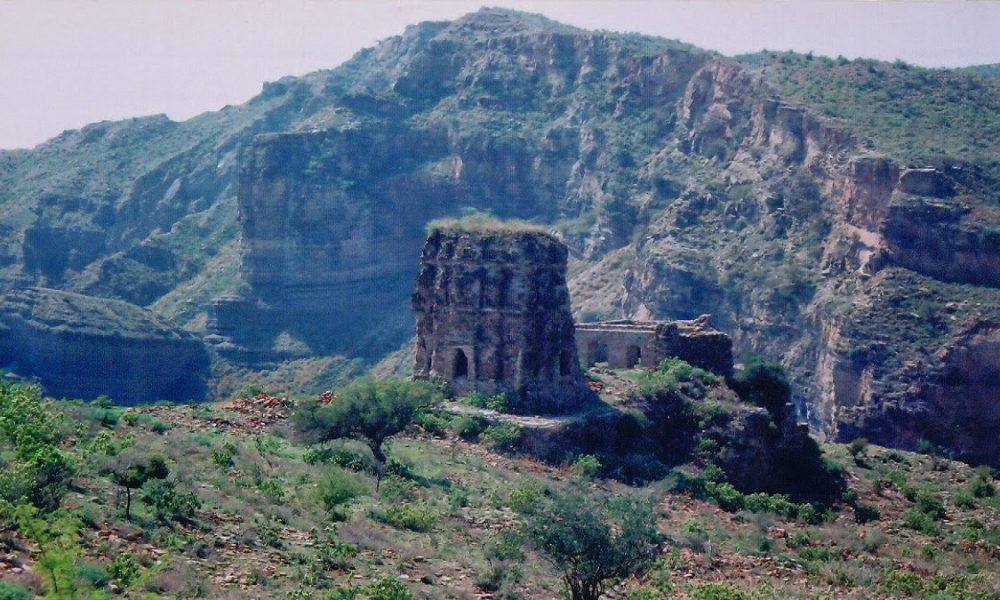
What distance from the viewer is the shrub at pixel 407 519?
84.4ft

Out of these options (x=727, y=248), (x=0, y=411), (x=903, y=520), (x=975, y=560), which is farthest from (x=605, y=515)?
(x=727, y=248)

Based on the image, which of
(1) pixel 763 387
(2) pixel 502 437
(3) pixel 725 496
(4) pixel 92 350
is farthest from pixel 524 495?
(4) pixel 92 350

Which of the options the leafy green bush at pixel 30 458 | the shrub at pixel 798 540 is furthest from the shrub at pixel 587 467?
the leafy green bush at pixel 30 458

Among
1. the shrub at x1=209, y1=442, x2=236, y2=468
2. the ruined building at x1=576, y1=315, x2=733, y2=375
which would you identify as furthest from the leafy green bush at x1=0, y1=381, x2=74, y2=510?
the ruined building at x1=576, y1=315, x2=733, y2=375

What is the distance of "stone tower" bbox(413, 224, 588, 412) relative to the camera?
37500 mm

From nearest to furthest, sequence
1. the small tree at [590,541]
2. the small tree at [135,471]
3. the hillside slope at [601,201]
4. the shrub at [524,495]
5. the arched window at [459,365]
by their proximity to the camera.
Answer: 1. the small tree at [590,541]
2. the small tree at [135,471]
3. the shrub at [524,495]
4. the arched window at [459,365]
5. the hillside slope at [601,201]

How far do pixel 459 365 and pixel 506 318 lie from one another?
207 cm

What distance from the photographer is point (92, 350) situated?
72000 millimetres

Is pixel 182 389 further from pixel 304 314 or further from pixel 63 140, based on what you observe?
pixel 63 140

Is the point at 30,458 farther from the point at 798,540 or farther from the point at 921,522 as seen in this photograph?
the point at 921,522

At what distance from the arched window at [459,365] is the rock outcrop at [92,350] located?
35407 mm

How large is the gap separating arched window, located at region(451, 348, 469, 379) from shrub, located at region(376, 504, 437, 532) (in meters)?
12.1

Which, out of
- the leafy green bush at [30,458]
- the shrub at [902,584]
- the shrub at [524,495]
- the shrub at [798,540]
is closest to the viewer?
the leafy green bush at [30,458]

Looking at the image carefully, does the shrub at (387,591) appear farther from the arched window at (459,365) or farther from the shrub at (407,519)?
the arched window at (459,365)
